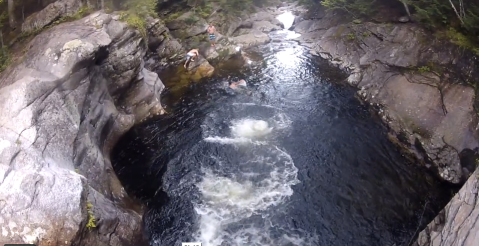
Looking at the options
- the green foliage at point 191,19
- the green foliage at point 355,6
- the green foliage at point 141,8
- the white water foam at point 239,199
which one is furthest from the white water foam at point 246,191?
the green foliage at point 191,19

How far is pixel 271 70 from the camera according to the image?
83.9 feet

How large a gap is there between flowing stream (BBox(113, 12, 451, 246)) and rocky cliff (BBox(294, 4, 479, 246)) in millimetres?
953

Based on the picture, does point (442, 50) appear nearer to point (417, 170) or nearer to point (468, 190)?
point (417, 170)

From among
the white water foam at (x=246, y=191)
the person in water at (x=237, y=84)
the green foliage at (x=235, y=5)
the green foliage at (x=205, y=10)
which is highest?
the white water foam at (x=246, y=191)

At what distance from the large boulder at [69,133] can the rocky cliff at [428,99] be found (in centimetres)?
1014

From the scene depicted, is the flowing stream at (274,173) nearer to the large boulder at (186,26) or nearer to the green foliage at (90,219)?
the green foliage at (90,219)

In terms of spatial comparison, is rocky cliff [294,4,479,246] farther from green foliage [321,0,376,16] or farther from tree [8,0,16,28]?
tree [8,0,16,28]

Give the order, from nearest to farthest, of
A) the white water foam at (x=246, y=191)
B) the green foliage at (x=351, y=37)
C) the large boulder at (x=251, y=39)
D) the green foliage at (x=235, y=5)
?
the white water foam at (x=246, y=191) < the green foliage at (x=351, y=37) < the large boulder at (x=251, y=39) < the green foliage at (x=235, y=5)

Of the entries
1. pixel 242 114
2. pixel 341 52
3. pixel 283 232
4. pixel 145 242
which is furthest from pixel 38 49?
pixel 341 52

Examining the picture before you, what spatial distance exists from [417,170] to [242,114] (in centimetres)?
937

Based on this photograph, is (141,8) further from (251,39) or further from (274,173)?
(274,173)

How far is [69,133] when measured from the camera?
40.6ft

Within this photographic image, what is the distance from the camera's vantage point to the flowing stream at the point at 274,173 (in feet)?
40.3

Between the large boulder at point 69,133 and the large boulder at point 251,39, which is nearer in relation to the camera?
the large boulder at point 69,133
